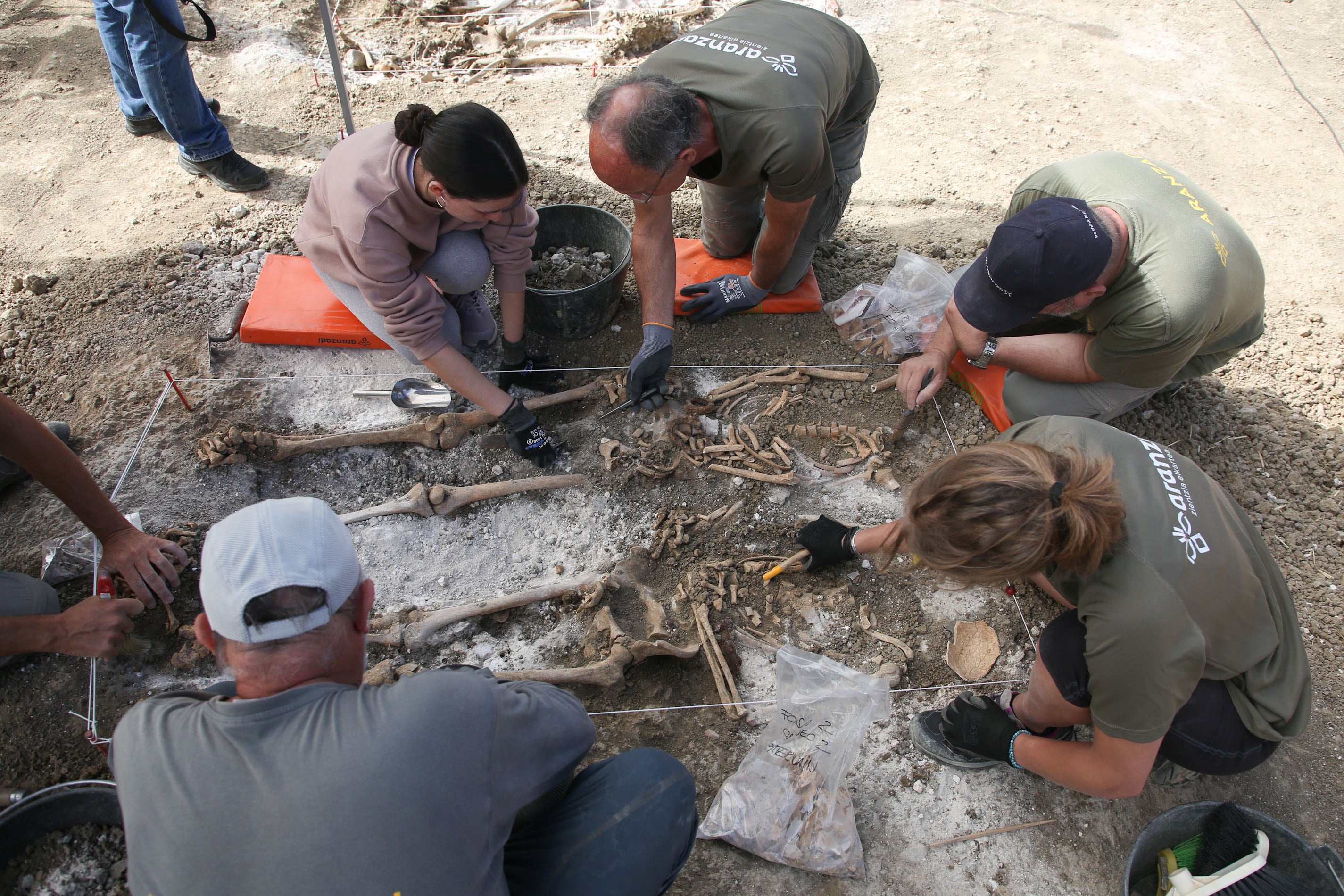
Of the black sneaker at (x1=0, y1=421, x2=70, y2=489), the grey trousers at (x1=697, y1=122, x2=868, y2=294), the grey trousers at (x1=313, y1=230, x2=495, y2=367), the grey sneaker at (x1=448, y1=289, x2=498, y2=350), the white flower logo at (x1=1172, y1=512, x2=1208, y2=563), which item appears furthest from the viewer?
the grey trousers at (x1=697, y1=122, x2=868, y2=294)

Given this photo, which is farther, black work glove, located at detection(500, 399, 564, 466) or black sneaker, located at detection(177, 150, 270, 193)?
black sneaker, located at detection(177, 150, 270, 193)

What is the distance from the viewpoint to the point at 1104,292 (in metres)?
3.10

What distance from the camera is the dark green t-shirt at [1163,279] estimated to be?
9.73 ft

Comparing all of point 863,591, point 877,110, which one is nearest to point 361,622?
point 863,591

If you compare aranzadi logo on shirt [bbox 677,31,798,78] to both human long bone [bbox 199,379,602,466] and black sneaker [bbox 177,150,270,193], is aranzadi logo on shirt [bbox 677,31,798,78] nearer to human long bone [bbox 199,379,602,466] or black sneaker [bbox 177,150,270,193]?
human long bone [bbox 199,379,602,466]

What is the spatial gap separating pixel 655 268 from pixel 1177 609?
2.63 metres

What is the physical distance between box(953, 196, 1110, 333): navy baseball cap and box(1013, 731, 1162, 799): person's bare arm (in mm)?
1682

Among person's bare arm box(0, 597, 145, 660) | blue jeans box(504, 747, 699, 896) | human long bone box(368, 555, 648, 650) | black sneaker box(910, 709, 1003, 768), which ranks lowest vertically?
black sneaker box(910, 709, 1003, 768)

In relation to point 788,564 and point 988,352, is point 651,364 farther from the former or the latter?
point 988,352

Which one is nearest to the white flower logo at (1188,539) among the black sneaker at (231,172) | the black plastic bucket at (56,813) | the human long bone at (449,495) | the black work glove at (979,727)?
the black work glove at (979,727)

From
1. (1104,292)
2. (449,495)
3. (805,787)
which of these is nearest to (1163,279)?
(1104,292)

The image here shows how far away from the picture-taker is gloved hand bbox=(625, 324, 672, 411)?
143 inches

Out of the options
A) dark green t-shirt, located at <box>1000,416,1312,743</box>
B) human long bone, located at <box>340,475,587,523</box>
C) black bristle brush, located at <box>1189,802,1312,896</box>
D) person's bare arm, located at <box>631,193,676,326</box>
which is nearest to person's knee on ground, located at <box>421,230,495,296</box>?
person's bare arm, located at <box>631,193,676,326</box>

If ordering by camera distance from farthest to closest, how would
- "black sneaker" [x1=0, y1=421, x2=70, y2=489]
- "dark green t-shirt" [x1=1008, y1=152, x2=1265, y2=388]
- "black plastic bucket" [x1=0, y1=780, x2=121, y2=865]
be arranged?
"black sneaker" [x1=0, y1=421, x2=70, y2=489] → "dark green t-shirt" [x1=1008, y1=152, x2=1265, y2=388] → "black plastic bucket" [x1=0, y1=780, x2=121, y2=865]
